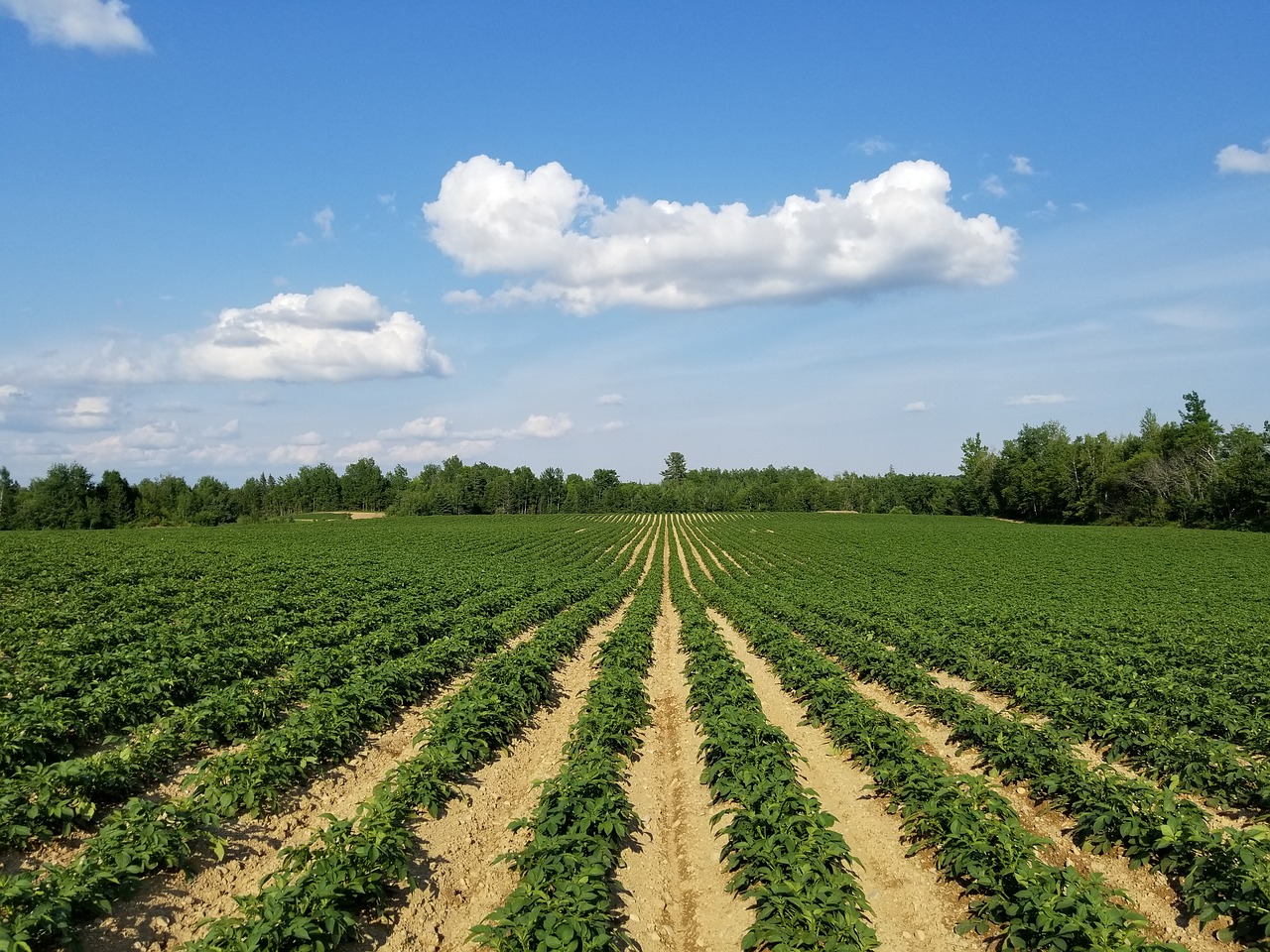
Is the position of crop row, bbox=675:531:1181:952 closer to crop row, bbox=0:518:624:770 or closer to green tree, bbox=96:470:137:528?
crop row, bbox=0:518:624:770

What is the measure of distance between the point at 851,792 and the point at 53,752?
1162 cm

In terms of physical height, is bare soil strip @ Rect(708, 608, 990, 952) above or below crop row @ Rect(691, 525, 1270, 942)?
below

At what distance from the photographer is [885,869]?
7.88 meters

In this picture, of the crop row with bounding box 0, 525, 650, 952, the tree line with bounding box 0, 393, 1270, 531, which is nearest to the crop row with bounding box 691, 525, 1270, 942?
the crop row with bounding box 0, 525, 650, 952

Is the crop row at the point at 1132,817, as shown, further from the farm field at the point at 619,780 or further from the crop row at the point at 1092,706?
the crop row at the point at 1092,706

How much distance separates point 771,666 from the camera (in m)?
17.6

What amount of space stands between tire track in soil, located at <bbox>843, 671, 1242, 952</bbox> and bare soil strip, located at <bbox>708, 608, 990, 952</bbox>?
1.57 metres

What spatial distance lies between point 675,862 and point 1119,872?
17.2ft

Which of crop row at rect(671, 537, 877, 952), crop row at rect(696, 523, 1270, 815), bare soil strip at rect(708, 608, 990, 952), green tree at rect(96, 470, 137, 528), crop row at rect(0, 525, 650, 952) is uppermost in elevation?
green tree at rect(96, 470, 137, 528)

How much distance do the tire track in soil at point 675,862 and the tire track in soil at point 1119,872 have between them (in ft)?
12.9

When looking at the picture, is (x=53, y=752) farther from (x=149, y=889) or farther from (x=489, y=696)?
(x=489, y=696)

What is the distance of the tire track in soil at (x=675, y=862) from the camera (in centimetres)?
686

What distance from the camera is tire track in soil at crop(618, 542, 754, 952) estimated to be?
22.5ft

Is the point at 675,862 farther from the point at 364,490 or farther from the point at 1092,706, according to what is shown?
the point at 364,490
